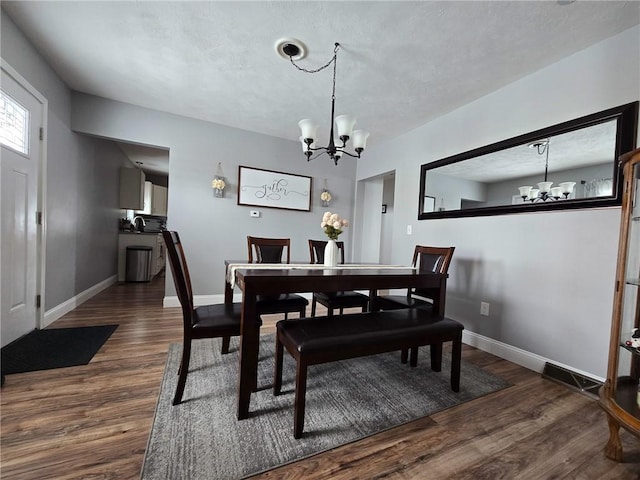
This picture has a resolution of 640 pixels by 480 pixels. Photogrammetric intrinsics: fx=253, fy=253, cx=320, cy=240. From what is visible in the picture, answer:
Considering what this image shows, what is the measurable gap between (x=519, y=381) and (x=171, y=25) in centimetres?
362

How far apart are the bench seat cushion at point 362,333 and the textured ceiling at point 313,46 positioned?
198 centimetres

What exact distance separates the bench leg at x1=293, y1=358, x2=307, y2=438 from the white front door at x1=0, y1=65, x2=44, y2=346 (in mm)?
2419

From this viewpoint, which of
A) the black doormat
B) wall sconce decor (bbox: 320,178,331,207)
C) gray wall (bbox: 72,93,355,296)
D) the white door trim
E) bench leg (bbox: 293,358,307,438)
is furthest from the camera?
wall sconce decor (bbox: 320,178,331,207)

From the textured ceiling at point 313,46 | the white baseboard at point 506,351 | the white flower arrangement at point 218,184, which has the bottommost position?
the white baseboard at point 506,351

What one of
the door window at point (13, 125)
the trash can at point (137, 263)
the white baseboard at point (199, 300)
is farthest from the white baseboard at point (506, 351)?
the trash can at point (137, 263)

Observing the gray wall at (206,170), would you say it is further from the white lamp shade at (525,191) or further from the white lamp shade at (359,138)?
the white lamp shade at (525,191)

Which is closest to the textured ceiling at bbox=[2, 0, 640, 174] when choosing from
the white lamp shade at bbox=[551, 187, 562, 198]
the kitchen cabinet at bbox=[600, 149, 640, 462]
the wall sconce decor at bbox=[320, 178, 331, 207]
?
the white lamp shade at bbox=[551, 187, 562, 198]

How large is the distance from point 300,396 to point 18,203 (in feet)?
8.98

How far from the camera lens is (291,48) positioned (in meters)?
1.98

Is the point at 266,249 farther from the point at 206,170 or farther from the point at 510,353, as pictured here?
the point at 510,353

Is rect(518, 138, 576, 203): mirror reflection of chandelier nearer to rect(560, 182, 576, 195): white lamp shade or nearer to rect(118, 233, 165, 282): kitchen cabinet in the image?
rect(560, 182, 576, 195): white lamp shade

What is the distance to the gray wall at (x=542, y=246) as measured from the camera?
172 centimetres

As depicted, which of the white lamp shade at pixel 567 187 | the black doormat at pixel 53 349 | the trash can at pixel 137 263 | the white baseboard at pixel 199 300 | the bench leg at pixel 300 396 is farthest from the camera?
the trash can at pixel 137 263

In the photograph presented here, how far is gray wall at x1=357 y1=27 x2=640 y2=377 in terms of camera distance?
1720mm
